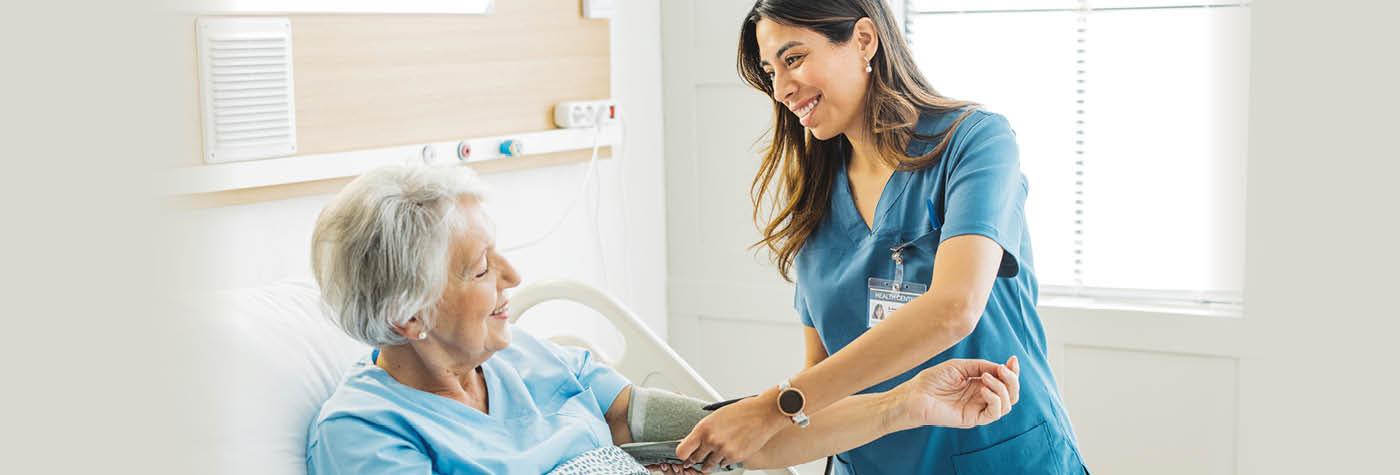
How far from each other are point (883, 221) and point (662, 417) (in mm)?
445

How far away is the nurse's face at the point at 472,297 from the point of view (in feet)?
4.97

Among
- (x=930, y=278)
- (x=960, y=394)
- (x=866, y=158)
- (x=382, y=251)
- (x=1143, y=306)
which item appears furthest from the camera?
(x=1143, y=306)

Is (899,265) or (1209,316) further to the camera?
(1209,316)

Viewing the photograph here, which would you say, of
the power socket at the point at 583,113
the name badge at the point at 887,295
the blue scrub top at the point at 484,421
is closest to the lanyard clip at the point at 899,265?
the name badge at the point at 887,295

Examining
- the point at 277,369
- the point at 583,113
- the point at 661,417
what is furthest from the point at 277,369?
the point at 583,113

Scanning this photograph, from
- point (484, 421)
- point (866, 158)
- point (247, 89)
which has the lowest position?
point (484, 421)

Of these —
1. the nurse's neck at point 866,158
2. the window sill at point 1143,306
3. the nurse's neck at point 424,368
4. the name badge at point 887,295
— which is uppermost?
the nurse's neck at point 866,158

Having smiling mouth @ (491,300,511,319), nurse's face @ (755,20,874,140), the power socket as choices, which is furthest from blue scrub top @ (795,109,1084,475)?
the power socket

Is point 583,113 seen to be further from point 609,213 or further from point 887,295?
point 887,295

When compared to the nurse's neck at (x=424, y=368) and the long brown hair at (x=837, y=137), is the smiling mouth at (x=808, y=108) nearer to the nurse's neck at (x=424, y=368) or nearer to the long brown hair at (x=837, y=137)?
the long brown hair at (x=837, y=137)

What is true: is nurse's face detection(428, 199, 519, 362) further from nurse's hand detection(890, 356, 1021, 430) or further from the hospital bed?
nurse's hand detection(890, 356, 1021, 430)

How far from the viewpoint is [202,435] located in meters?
0.24

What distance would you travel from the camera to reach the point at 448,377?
158 cm

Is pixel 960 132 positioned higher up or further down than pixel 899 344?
higher up
